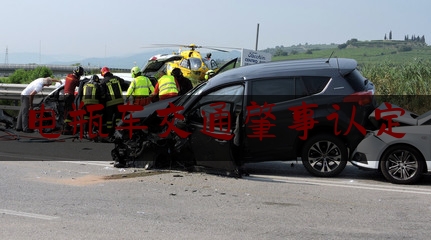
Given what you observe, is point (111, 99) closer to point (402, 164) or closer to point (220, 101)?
point (220, 101)

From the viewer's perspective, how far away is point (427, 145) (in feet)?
25.9

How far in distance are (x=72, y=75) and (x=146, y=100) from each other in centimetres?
312

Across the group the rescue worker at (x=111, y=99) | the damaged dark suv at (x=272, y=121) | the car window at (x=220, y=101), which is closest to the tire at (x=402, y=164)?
the damaged dark suv at (x=272, y=121)

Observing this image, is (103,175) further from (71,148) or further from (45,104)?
(45,104)

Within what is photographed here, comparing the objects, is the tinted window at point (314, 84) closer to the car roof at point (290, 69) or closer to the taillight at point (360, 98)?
the car roof at point (290, 69)

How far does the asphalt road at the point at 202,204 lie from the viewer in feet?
18.7

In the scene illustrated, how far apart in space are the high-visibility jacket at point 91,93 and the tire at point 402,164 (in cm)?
704

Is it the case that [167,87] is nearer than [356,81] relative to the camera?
No

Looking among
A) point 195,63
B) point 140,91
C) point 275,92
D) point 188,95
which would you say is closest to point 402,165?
point 275,92

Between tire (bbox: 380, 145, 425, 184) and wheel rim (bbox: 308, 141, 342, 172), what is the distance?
730 millimetres

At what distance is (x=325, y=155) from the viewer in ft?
28.4

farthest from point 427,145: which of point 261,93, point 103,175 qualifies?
point 103,175

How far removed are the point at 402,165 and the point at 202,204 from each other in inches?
129

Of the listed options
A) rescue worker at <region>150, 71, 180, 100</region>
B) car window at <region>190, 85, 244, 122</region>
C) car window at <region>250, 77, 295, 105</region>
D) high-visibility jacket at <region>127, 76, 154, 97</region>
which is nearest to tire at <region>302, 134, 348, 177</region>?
car window at <region>250, 77, 295, 105</region>
